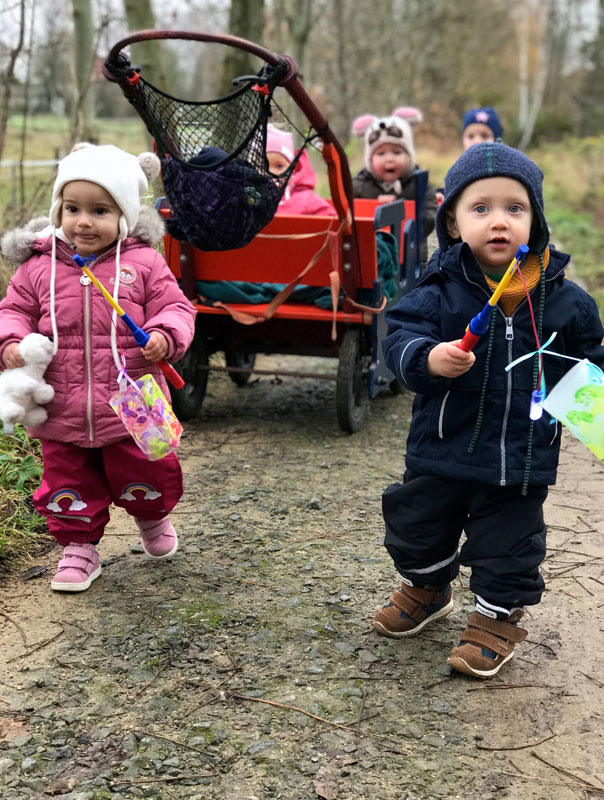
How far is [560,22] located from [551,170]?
84.4 feet

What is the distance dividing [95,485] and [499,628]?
4.72 feet

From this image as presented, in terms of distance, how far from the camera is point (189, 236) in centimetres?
438

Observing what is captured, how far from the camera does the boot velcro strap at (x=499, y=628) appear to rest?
287 centimetres

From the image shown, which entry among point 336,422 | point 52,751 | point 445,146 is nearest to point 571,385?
point 52,751

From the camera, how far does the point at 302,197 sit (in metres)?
5.75

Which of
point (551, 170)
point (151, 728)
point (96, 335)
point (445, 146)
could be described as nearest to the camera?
point (151, 728)

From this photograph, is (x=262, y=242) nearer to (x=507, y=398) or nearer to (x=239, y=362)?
(x=239, y=362)

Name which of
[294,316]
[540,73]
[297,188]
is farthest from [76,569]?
[540,73]

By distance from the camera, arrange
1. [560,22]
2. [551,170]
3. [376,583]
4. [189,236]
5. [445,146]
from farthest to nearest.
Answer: [560,22], [445,146], [551,170], [189,236], [376,583]

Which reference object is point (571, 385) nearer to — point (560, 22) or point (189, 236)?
point (189, 236)

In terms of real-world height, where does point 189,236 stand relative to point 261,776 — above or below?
above

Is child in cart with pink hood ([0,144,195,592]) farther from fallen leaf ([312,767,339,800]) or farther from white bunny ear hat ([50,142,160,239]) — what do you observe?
fallen leaf ([312,767,339,800])

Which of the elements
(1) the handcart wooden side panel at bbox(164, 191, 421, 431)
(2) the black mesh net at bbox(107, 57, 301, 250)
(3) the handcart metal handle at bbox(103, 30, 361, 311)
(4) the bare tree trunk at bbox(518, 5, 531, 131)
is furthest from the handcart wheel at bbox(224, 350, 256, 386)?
(4) the bare tree trunk at bbox(518, 5, 531, 131)

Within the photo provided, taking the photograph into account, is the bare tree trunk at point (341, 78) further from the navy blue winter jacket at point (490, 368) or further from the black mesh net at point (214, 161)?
the navy blue winter jacket at point (490, 368)
